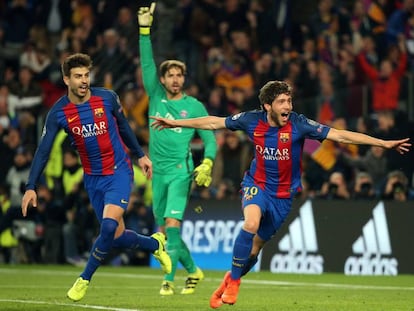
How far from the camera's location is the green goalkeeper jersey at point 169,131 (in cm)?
1518

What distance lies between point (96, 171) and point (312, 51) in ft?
35.8

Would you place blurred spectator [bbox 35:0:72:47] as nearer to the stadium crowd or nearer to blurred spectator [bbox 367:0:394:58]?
the stadium crowd

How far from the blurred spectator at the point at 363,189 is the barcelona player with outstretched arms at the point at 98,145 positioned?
6484mm

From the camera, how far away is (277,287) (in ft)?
52.3

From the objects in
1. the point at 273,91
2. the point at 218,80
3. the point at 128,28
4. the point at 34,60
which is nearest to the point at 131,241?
the point at 273,91

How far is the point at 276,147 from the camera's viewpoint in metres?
12.7

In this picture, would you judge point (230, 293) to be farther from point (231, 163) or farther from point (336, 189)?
point (231, 163)

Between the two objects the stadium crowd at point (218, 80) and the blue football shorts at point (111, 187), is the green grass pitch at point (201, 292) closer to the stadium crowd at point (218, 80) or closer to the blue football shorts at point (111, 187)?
the blue football shorts at point (111, 187)

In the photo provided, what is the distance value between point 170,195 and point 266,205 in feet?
8.40

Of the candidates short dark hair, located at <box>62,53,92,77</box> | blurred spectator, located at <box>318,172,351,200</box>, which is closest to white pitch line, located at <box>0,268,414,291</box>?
blurred spectator, located at <box>318,172,351,200</box>

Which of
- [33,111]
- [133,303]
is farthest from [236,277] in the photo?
[33,111]

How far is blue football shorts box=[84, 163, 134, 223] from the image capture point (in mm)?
13203

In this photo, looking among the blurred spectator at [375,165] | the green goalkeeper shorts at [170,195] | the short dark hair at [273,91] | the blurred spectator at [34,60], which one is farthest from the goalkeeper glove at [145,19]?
the blurred spectator at [34,60]

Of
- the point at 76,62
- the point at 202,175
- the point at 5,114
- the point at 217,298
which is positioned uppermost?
the point at 76,62
